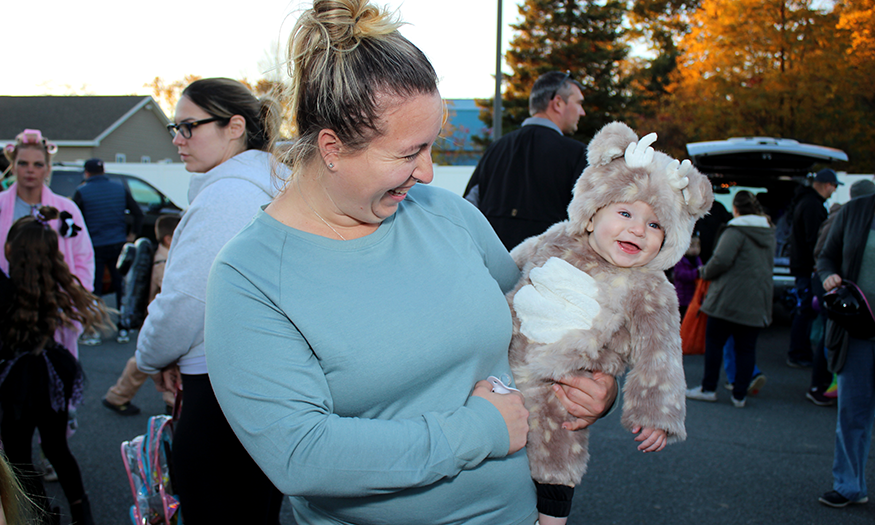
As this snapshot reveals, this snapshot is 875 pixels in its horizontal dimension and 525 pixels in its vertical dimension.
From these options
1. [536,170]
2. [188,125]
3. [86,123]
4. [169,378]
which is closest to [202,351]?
[169,378]

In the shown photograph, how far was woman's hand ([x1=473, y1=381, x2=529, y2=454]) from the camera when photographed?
4.72 ft

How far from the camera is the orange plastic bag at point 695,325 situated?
6.66 metres

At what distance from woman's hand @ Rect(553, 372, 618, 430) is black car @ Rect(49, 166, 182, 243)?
11027 millimetres

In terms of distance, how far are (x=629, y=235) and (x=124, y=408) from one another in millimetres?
4880

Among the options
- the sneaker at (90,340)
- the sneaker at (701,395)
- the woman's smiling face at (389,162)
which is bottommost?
the sneaker at (90,340)

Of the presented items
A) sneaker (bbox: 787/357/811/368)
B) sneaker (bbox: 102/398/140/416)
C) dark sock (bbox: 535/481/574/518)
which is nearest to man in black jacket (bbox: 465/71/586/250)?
dark sock (bbox: 535/481/574/518)

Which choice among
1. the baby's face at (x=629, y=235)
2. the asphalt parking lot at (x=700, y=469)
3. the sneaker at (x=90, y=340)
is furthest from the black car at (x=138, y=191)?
the baby's face at (x=629, y=235)

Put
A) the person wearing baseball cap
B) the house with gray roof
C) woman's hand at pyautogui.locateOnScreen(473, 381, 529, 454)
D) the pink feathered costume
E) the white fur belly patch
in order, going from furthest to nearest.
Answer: the house with gray roof, the person wearing baseball cap, the pink feathered costume, the white fur belly patch, woman's hand at pyautogui.locateOnScreen(473, 381, 529, 454)

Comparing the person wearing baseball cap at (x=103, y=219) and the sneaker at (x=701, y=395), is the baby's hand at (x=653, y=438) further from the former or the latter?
the person wearing baseball cap at (x=103, y=219)

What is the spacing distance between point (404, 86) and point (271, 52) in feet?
1.35

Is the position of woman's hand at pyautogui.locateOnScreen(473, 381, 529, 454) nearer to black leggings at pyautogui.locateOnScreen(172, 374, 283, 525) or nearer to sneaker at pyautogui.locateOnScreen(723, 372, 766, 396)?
black leggings at pyautogui.locateOnScreen(172, 374, 283, 525)

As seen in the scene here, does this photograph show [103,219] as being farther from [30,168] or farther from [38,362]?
[38,362]

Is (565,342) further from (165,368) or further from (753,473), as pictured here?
(753,473)

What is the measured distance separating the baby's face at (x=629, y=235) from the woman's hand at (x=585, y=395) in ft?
1.25
